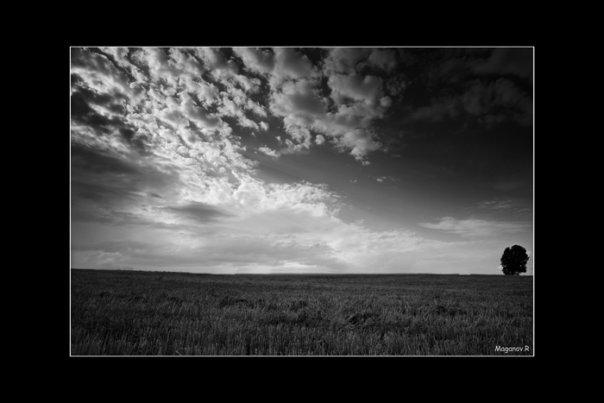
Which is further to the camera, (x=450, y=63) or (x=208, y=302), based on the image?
(x=208, y=302)

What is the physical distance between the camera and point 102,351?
4.69 metres

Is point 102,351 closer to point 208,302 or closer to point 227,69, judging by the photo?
point 208,302

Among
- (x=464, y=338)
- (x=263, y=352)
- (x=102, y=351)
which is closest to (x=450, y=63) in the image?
(x=464, y=338)

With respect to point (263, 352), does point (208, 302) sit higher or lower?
lower

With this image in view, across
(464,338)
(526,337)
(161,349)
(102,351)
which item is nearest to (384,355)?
(464,338)

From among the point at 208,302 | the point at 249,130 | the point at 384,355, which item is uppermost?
the point at 249,130

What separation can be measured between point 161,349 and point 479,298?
12.3 metres

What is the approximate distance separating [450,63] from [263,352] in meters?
6.55

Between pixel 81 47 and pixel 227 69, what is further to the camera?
pixel 227 69
